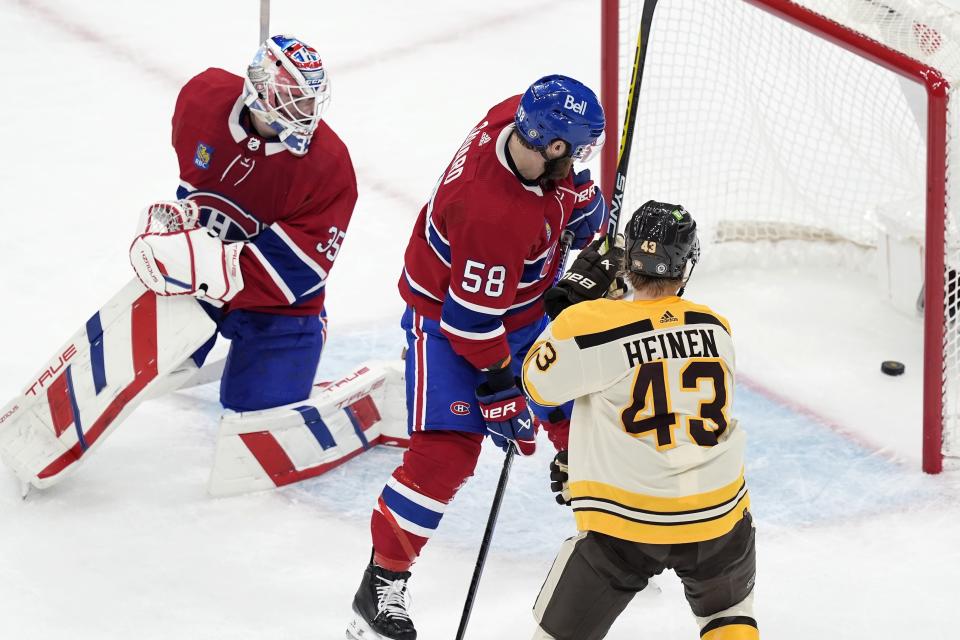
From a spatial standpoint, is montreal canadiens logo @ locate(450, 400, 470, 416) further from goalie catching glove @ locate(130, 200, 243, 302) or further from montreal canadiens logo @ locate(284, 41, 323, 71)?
montreal canadiens logo @ locate(284, 41, 323, 71)

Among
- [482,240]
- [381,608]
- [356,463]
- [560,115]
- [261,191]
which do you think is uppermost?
[560,115]

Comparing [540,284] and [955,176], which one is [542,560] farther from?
[955,176]

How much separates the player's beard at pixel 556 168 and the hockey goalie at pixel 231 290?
2.35ft

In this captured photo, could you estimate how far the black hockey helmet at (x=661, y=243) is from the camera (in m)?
2.32

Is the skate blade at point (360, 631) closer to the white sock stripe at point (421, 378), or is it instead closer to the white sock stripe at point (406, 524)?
the white sock stripe at point (406, 524)

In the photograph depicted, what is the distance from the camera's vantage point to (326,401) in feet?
11.5

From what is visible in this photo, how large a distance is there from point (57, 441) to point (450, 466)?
1.02 m

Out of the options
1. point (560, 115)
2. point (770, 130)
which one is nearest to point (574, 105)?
point (560, 115)

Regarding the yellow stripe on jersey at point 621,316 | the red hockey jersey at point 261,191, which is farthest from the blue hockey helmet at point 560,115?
the red hockey jersey at point 261,191

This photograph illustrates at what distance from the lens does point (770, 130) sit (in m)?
4.55

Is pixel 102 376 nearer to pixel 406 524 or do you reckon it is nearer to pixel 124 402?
pixel 124 402

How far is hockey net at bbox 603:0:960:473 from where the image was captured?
162 inches

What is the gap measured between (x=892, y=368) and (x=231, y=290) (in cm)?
194

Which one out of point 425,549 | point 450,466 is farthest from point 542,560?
point 450,466
